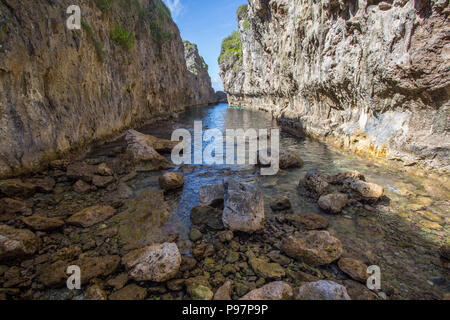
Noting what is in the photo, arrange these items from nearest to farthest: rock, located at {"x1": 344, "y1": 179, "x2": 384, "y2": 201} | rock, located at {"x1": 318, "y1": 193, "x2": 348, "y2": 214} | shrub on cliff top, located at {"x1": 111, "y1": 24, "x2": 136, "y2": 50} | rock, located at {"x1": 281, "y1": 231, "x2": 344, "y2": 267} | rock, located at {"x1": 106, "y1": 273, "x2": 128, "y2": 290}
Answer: rock, located at {"x1": 106, "y1": 273, "x2": 128, "y2": 290}, rock, located at {"x1": 281, "y1": 231, "x2": 344, "y2": 267}, rock, located at {"x1": 318, "y1": 193, "x2": 348, "y2": 214}, rock, located at {"x1": 344, "y1": 179, "x2": 384, "y2": 201}, shrub on cliff top, located at {"x1": 111, "y1": 24, "x2": 136, "y2": 50}

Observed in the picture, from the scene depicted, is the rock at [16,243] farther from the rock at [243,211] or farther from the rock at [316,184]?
the rock at [316,184]

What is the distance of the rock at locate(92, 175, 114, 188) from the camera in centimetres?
634

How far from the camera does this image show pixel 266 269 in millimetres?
3572

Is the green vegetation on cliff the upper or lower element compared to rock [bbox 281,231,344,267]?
upper

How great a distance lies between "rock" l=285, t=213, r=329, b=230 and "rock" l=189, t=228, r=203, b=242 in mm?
2115

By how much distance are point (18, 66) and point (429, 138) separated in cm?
1224

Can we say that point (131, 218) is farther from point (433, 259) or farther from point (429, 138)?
point (429, 138)

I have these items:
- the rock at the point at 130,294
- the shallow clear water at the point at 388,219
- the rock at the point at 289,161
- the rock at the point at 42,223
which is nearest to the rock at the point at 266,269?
the shallow clear water at the point at 388,219

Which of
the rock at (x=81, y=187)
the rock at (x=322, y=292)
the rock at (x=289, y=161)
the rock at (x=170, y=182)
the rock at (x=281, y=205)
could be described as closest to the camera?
the rock at (x=322, y=292)

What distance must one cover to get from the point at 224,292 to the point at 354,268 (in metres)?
2.19

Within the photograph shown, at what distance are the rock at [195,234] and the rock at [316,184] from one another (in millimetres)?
3612

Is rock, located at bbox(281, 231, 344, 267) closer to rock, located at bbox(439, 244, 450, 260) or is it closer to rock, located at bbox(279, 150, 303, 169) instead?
rock, located at bbox(439, 244, 450, 260)

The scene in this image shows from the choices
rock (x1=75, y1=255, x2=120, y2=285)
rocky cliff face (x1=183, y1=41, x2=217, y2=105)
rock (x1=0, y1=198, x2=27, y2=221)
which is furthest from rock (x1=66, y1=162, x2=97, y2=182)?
rocky cliff face (x1=183, y1=41, x2=217, y2=105)

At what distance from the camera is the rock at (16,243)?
3.34 meters
